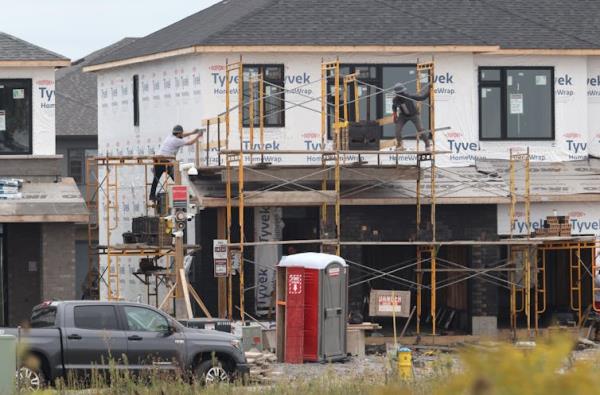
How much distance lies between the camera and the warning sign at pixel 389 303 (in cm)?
2775

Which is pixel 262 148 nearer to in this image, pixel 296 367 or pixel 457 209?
pixel 457 209

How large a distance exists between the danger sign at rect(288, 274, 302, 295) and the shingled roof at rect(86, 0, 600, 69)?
319 inches

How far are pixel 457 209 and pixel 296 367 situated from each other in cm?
916

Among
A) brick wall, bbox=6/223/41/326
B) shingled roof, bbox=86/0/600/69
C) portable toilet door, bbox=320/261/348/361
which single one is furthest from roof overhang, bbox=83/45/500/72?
portable toilet door, bbox=320/261/348/361

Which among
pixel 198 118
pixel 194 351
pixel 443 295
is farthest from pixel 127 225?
pixel 194 351

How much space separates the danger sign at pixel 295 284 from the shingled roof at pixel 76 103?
91.3 feet

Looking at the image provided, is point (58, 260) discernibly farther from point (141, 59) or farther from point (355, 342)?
point (141, 59)

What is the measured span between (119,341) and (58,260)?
9.04 metres

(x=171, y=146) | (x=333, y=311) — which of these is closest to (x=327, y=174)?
(x=171, y=146)

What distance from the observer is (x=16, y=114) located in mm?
30500

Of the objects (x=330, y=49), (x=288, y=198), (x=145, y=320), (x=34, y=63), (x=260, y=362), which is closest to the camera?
(x=145, y=320)

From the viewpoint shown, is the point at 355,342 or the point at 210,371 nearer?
the point at 210,371

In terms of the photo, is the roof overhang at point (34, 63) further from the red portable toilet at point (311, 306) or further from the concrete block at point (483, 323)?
the concrete block at point (483, 323)

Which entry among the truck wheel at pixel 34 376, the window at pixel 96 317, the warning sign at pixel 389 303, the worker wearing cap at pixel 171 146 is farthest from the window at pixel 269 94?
the truck wheel at pixel 34 376
